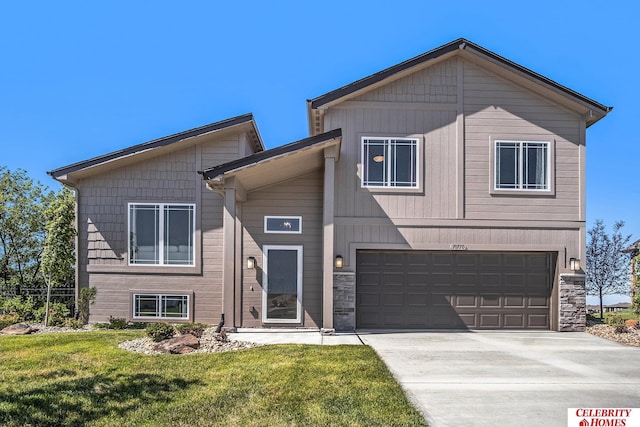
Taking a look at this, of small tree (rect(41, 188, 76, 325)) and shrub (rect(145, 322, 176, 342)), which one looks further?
small tree (rect(41, 188, 76, 325))

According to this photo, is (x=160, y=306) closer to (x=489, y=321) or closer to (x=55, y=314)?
(x=55, y=314)

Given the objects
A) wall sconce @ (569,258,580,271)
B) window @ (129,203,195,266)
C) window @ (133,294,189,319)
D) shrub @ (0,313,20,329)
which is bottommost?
shrub @ (0,313,20,329)

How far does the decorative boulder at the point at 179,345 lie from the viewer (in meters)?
7.94

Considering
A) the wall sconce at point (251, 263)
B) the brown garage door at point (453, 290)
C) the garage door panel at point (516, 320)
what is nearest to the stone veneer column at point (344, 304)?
the brown garage door at point (453, 290)

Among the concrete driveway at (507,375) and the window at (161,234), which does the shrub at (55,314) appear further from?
the concrete driveway at (507,375)

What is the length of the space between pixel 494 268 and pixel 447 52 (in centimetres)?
577

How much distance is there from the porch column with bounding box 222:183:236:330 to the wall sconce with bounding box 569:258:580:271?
868cm

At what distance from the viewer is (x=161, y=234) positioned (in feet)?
39.0

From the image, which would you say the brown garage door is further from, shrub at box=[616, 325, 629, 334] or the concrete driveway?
shrub at box=[616, 325, 629, 334]

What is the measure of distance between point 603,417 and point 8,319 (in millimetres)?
12914

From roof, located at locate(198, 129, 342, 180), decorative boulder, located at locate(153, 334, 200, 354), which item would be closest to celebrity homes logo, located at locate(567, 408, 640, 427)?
decorative boulder, located at locate(153, 334, 200, 354)

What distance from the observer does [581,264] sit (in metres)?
11.5

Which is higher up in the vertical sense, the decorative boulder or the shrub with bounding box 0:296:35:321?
the decorative boulder

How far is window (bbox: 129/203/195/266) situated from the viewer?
38.9 ft
